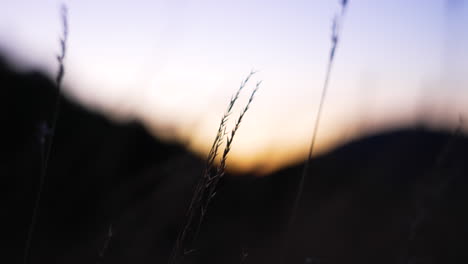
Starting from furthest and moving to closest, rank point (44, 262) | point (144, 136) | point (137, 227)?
point (144, 136) < point (137, 227) < point (44, 262)

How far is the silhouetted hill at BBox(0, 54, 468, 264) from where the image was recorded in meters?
2.68

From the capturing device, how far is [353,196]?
3.45 metres

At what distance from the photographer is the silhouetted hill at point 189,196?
8.80 feet

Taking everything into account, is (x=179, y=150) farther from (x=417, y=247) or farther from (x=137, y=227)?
(x=417, y=247)

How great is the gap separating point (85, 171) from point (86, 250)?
0.98 meters

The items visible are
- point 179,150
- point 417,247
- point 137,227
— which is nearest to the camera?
point 417,247

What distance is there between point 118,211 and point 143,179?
1.57 ft

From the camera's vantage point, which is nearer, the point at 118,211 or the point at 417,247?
the point at 417,247

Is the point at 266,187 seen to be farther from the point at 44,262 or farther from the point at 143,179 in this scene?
the point at 44,262

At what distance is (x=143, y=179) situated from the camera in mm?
3377

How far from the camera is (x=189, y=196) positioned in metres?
3.15

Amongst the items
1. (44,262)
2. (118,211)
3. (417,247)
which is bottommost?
(44,262)

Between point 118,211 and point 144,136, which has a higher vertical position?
point 144,136

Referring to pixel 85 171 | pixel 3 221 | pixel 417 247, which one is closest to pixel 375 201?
pixel 417 247
